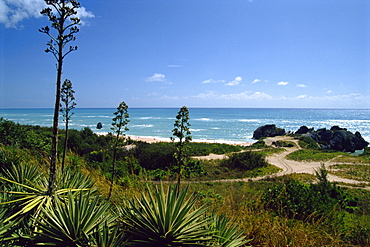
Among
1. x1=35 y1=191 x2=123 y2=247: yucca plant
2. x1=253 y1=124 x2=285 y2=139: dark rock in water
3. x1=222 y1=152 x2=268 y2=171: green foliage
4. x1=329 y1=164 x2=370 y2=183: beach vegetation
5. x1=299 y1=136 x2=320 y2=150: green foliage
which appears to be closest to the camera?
x1=35 y1=191 x2=123 y2=247: yucca plant

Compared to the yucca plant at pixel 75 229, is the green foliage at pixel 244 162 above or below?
below

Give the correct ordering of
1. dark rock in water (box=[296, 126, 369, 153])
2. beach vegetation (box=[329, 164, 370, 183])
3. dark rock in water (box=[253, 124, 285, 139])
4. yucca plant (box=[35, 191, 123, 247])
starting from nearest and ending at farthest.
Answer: yucca plant (box=[35, 191, 123, 247]), beach vegetation (box=[329, 164, 370, 183]), dark rock in water (box=[296, 126, 369, 153]), dark rock in water (box=[253, 124, 285, 139])

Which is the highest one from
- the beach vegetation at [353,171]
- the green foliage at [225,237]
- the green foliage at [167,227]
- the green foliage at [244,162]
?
the green foliage at [167,227]

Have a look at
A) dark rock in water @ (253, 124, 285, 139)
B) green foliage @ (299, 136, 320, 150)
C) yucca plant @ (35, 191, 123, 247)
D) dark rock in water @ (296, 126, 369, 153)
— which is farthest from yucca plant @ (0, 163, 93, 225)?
dark rock in water @ (253, 124, 285, 139)

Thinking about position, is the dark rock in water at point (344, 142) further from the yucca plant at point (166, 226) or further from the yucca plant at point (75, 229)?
the yucca plant at point (75, 229)

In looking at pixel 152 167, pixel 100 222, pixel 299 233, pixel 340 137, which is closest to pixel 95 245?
pixel 100 222

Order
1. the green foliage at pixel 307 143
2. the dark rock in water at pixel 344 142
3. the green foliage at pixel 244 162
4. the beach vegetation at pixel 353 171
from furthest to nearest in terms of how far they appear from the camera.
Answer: the dark rock in water at pixel 344 142 → the green foliage at pixel 307 143 → the green foliage at pixel 244 162 → the beach vegetation at pixel 353 171

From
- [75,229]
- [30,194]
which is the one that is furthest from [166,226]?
[30,194]

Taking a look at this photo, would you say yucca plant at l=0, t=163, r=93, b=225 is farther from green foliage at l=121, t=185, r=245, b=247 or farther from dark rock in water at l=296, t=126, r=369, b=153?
dark rock in water at l=296, t=126, r=369, b=153

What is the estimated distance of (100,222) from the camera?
232 centimetres

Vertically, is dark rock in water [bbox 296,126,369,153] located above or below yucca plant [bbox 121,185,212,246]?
below

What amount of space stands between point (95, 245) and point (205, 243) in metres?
1.03

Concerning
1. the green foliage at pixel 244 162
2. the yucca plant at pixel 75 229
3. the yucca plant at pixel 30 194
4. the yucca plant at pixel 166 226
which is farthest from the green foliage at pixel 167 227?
the green foliage at pixel 244 162

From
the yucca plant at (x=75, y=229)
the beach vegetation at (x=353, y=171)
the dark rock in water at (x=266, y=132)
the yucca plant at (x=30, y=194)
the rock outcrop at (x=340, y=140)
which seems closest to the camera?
the yucca plant at (x=75, y=229)
